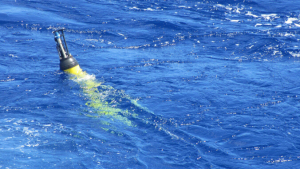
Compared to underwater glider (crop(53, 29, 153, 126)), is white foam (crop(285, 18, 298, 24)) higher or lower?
higher

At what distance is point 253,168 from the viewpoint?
577cm

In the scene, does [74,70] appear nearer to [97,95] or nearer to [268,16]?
[97,95]

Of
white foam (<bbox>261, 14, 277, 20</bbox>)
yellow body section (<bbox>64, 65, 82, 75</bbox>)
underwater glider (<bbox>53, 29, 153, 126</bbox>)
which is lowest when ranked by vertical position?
underwater glider (<bbox>53, 29, 153, 126</bbox>)

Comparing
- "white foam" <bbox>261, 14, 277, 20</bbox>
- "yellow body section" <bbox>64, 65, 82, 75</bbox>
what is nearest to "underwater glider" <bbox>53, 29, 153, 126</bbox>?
"yellow body section" <bbox>64, 65, 82, 75</bbox>

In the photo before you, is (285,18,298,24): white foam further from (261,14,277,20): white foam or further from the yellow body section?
the yellow body section

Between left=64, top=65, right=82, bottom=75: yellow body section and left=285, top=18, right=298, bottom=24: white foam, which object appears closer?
Result: left=64, top=65, right=82, bottom=75: yellow body section

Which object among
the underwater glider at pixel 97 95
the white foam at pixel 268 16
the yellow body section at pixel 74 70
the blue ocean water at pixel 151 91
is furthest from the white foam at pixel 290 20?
the yellow body section at pixel 74 70

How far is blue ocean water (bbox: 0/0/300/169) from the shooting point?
6016mm

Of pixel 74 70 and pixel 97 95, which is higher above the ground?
pixel 74 70

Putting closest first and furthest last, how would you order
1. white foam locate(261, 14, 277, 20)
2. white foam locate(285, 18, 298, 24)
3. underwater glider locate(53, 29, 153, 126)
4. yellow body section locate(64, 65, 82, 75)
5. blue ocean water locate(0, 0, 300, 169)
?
blue ocean water locate(0, 0, 300, 169) < underwater glider locate(53, 29, 153, 126) < yellow body section locate(64, 65, 82, 75) < white foam locate(285, 18, 298, 24) < white foam locate(261, 14, 277, 20)

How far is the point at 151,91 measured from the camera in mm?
8492

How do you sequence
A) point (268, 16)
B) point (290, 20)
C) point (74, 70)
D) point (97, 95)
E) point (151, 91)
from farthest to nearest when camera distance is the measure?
point (268, 16)
point (290, 20)
point (74, 70)
point (151, 91)
point (97, 95)

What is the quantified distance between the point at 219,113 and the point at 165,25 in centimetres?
754

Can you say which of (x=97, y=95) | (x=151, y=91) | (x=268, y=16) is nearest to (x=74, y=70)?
(x=97, y=95)
